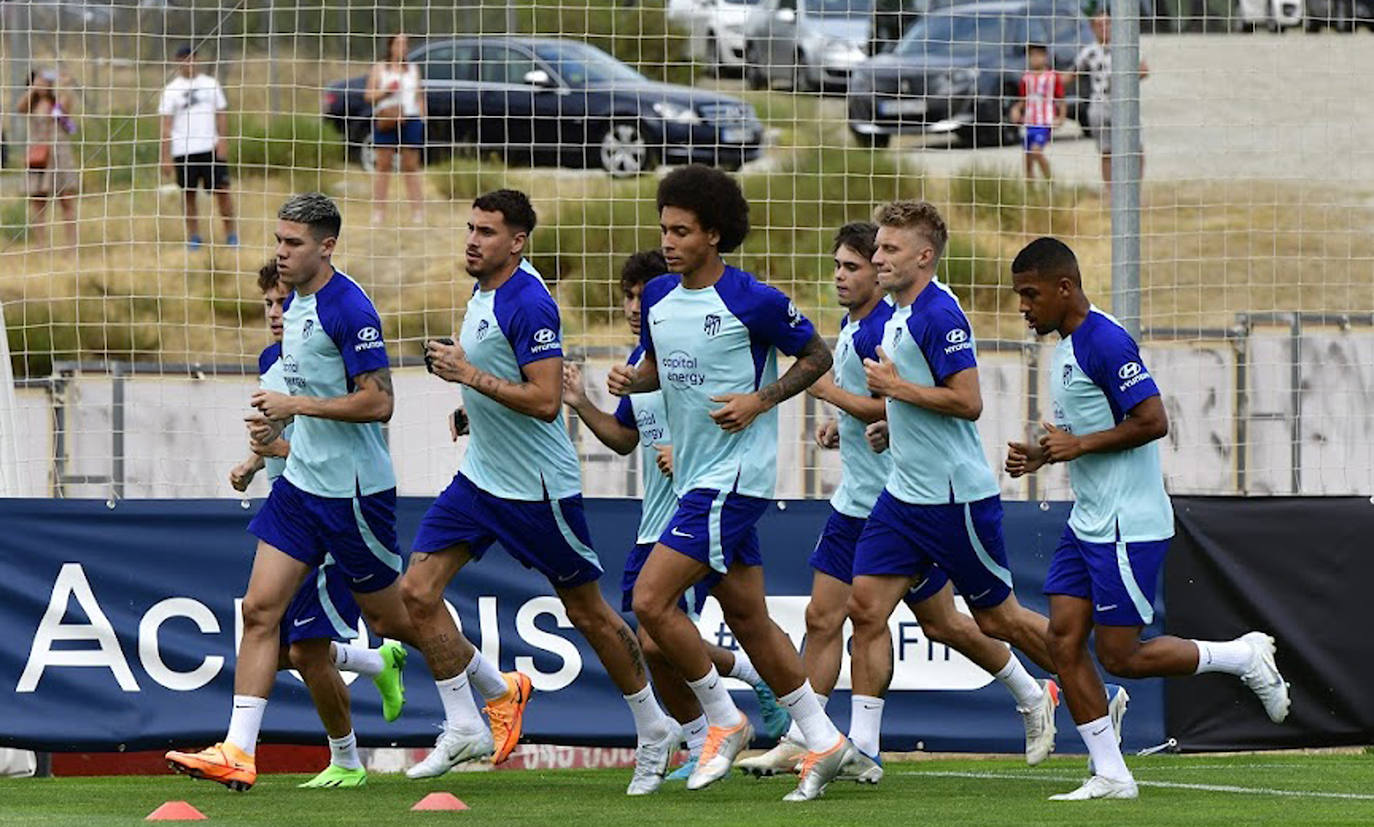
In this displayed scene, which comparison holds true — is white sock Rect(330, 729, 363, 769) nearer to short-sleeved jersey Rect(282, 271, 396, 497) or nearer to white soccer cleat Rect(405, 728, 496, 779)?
white soccer cleat Rect(405, 728, 496, 779)

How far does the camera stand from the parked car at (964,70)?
545 inches

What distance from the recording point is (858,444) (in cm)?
1042

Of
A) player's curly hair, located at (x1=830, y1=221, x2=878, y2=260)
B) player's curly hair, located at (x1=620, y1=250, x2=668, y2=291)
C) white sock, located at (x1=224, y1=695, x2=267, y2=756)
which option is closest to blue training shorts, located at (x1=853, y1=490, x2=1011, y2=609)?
player's curly hair, located at (x1=830, y1=221, x2=878, y2=260)

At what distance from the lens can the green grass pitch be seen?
8.30 meters

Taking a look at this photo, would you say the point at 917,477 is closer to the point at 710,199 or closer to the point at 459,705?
the point at 710,199

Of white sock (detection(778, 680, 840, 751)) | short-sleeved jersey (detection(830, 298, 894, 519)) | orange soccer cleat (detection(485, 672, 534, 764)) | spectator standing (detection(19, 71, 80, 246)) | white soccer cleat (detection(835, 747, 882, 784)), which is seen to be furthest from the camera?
spectator standing (detection(19, 71, 80, 246))

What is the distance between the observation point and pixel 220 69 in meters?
14.0

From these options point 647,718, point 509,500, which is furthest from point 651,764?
point 509,500

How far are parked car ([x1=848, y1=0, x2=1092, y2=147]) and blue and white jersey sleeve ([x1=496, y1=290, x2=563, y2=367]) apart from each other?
4914 mm

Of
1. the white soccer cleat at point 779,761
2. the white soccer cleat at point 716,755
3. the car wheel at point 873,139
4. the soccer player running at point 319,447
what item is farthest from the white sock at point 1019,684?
the car wheel at point 873,139

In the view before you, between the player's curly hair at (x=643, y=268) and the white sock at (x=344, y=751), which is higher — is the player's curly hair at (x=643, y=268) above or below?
above

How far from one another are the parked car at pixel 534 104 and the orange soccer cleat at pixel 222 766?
5193 mm

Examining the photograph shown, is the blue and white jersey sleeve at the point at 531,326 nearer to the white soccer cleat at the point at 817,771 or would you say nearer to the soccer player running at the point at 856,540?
the soccer player running at the point at 856,540

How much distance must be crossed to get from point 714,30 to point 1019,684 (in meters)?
7.09
